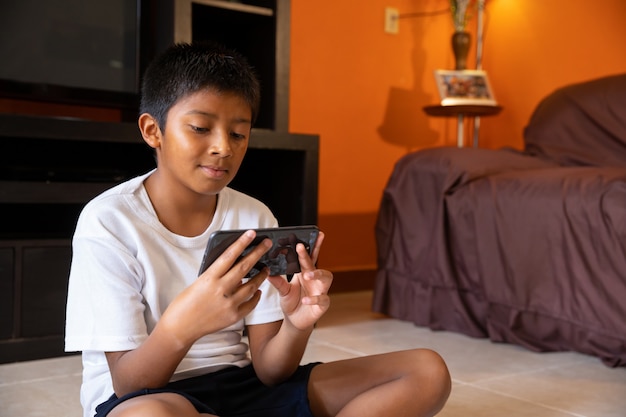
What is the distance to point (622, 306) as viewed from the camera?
6.05 feet

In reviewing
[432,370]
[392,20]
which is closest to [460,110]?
[392,20]

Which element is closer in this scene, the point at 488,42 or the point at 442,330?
the point at 442,330

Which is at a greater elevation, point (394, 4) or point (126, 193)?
point (394, 4)

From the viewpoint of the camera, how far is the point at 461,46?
3.09 metres

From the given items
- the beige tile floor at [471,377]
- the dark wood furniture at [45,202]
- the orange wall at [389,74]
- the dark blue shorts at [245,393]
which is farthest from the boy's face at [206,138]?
the orange wall at [389,74]

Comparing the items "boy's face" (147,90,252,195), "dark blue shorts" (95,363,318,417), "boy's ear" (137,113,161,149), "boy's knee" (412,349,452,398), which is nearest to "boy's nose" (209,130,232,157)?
"boy's face" (147,90,252,195)

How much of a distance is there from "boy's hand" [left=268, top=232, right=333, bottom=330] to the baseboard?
192 cm

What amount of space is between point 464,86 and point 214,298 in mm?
2409

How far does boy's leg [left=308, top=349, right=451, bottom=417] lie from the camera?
41.2 inches

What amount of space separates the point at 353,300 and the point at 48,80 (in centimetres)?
136

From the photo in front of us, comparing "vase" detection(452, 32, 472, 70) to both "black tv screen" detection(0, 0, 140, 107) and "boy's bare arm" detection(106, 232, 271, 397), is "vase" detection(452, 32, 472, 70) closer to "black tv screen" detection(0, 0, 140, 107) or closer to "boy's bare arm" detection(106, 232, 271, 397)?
"black tv screen" detection(0, 0, 140, 107)

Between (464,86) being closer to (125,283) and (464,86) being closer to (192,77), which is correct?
(192,77)

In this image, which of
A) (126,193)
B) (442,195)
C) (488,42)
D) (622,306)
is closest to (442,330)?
(442,195)

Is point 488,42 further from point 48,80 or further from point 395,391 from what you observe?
point 395,391
